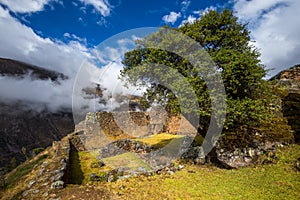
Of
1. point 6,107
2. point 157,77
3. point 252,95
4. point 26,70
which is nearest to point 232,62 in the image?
point 252,95

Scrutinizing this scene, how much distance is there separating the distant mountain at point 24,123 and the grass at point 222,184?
103m

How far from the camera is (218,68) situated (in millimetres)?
10531

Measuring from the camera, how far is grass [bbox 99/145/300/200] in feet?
24.9

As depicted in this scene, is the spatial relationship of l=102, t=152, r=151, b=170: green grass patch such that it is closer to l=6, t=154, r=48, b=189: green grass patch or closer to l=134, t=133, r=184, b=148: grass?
l=134, t=133, r=184, b=148: grass

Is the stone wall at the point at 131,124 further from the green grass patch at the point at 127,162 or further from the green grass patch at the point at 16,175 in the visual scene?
the green grass patch at the point at 127,162

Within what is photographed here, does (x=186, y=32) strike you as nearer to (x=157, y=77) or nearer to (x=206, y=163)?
(x=157, y=77)

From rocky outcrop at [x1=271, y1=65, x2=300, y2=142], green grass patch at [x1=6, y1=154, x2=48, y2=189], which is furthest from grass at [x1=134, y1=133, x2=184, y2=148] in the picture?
green grass patch at [x1=6, y1=154, x2=48, y2=189]

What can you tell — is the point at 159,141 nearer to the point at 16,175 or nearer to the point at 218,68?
the point at 218,68

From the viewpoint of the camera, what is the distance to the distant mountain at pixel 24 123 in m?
98.2

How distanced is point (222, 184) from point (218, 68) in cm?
649

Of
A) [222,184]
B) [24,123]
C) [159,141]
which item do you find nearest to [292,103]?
[222,184]

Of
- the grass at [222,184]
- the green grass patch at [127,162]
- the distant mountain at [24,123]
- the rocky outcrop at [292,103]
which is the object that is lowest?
the distant mountain at [24,123]

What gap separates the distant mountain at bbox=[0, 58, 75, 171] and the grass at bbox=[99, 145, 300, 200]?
103 meters

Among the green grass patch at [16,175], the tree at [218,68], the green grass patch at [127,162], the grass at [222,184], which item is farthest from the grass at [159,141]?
the green grass patch at [16,175]
